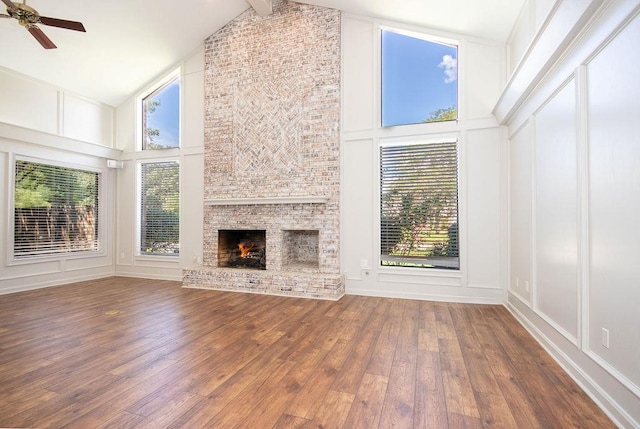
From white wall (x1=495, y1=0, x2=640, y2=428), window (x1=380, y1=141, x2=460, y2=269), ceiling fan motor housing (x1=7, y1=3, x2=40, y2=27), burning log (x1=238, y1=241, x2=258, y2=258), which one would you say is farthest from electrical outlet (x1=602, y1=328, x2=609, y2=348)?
ceiling fan motor housing (x1=7, y1=3, x2=40, y2=27)

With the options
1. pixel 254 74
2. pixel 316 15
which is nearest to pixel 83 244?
pixel 254 74

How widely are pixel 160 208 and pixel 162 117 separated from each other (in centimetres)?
197

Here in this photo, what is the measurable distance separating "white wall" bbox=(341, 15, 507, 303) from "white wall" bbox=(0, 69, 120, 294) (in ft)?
17.2

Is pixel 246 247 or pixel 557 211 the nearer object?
pixel 557 211

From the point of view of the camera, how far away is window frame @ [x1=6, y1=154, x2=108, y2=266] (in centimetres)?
507

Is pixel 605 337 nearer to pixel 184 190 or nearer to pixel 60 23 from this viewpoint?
pixel 60 23

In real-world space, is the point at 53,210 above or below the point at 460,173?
below

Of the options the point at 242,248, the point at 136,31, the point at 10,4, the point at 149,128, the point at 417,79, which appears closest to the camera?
the point at 10,4

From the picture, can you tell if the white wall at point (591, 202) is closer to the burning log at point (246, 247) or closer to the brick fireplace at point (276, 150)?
the brick fireplace at point (276, 150)

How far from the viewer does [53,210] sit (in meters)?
5.73

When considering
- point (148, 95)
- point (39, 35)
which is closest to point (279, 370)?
point (39, 35)

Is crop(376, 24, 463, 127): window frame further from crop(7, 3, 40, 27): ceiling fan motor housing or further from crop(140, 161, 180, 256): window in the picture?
crop(7, 3, 40, 27): ceiling fan motor housing

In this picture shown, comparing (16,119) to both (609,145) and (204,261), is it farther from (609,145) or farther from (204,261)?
(609,145)

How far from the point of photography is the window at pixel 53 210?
17.3 ft
